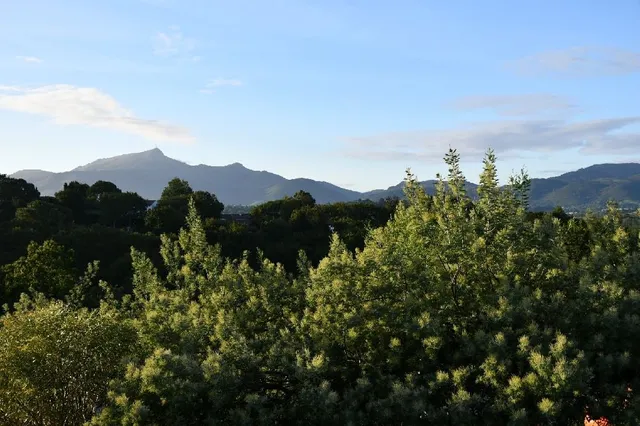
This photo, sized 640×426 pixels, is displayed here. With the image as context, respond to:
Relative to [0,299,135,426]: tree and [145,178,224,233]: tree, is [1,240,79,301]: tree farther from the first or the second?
[145,178,224,233]: tree

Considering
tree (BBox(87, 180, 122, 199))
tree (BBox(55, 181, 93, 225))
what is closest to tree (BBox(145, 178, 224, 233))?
tree (BBox(87, 180, 122, 199))

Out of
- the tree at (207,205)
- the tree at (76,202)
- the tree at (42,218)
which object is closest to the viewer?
the tree at (42,218)

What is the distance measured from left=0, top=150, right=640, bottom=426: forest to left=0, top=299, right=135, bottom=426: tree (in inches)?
1.9

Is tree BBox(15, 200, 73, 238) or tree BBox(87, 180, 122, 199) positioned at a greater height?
tree BBox(87, 180, 122, 199)

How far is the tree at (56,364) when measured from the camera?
13773 mm

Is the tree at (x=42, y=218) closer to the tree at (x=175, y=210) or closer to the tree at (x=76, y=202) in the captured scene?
the tree at (x=76, y=202)

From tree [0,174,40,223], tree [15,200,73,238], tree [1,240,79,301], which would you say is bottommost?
tree [1,240,79,301]

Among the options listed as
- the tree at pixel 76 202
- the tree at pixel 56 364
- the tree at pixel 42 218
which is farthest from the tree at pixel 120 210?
the tree at pixel 56 364

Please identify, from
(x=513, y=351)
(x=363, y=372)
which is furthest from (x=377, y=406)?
(x=513, y=351)

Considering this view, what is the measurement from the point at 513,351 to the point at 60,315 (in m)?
11.8

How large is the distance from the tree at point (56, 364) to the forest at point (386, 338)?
0.05 meters

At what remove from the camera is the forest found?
11.3 meters

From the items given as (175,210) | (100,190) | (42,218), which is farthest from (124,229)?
(100,190)

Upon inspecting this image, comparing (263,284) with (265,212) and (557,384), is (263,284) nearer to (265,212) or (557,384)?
(557,384)
